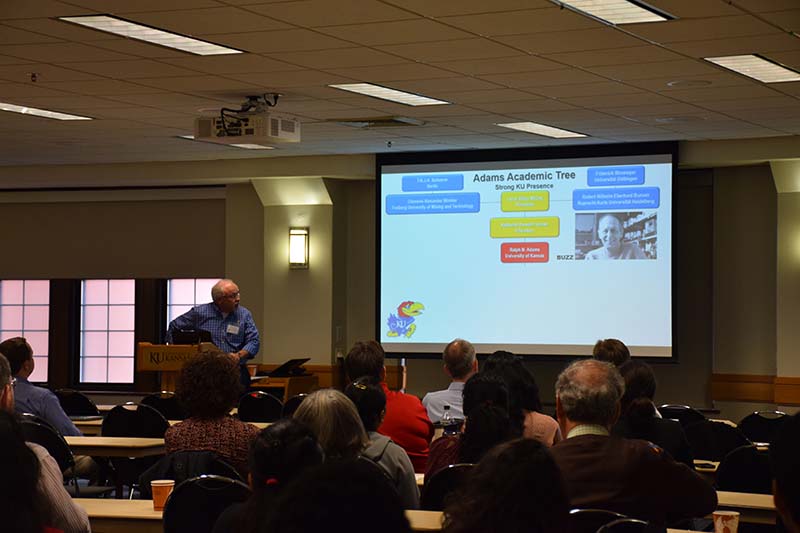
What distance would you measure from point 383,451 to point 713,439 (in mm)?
3072

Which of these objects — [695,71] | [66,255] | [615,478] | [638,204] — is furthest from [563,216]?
[615,478]

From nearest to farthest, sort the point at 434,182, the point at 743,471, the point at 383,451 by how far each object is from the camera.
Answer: the point at 383,451 < the point at 743,471 < the point at 434,182

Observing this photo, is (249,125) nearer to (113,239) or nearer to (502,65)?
(502,65)

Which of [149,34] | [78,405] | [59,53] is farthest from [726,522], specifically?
[78,405]

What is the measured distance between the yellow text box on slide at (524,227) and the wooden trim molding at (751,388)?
2266 mm

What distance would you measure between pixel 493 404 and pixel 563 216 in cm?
712

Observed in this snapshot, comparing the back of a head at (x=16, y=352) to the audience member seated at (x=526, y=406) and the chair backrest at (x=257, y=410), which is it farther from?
the audience member seated at (x=526, y=406)

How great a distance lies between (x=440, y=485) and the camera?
4.39 meters

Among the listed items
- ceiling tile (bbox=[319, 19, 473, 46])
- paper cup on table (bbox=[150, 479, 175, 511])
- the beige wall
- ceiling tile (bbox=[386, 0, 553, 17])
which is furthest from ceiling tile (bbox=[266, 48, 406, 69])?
the beige wall

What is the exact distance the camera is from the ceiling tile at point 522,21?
5.94 metres

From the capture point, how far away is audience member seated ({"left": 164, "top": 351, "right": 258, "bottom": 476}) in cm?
465

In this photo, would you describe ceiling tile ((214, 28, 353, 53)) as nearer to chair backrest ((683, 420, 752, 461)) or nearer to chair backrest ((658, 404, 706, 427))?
chair backrest ((683, 420, 752, 461))

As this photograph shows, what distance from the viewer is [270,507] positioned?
116 cm

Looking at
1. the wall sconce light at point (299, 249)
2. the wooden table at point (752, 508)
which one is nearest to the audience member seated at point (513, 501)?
the wooden table at point (752, 508)
